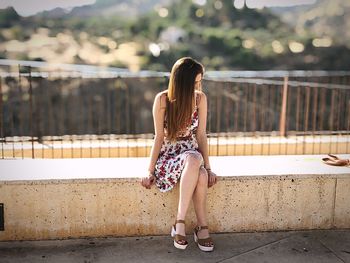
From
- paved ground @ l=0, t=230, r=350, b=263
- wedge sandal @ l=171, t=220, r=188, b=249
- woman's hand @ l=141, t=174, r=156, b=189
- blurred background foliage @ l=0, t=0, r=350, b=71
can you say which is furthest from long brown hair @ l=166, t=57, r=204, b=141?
blurred background foliage @ l=0, t=0, r=350, b=71

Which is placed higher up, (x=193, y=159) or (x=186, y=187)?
(x=193, y=159)

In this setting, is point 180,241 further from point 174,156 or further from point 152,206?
point 174,156

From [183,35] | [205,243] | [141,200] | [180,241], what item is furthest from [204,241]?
[183,35]

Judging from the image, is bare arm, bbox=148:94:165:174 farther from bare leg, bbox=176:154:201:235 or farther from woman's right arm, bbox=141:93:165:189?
bare leg, bbox=176:154:201:235

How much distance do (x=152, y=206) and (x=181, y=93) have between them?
869 mm

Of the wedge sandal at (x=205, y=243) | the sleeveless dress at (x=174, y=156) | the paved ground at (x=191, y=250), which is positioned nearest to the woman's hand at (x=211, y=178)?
the sleeveless dress at (x=174, y=156)

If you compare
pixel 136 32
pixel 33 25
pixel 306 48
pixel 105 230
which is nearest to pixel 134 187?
pixel 105 230

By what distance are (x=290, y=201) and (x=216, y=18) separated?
32.1 m

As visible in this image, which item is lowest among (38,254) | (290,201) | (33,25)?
(38,254)

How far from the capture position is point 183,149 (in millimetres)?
3734

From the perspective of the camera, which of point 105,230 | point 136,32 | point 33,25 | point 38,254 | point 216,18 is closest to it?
point 38,254

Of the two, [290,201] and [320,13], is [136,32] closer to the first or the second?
[320,13]

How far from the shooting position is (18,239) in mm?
3652

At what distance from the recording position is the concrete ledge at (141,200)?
11.9 feet
